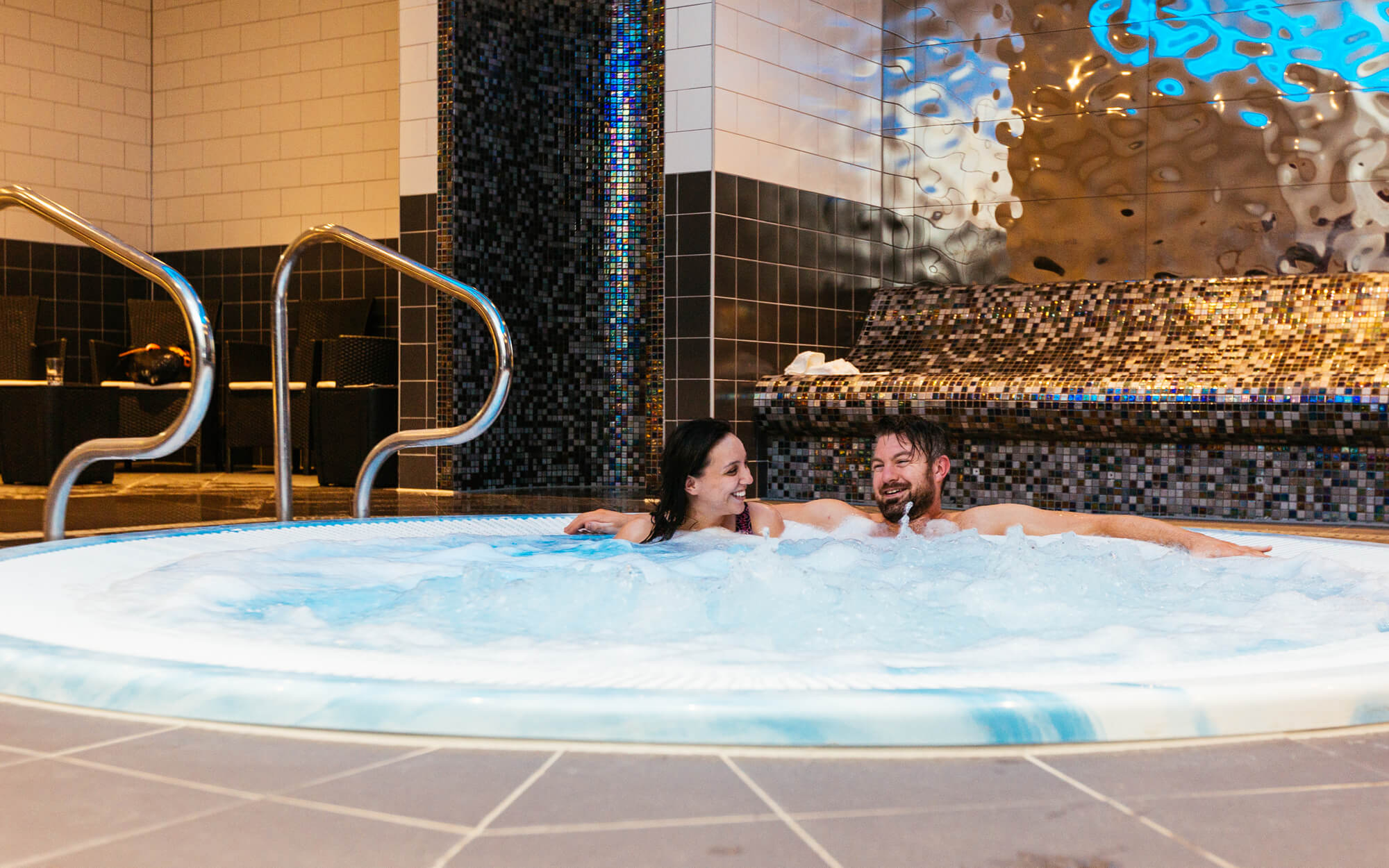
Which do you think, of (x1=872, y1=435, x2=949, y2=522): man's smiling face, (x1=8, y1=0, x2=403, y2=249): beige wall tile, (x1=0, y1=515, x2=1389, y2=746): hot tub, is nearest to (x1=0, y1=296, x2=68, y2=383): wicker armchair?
(x1=8, y1=0, x2=403, y2=249): beige wall tile

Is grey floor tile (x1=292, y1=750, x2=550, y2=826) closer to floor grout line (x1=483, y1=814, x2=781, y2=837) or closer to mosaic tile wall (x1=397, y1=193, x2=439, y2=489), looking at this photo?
floor grout line (x1=483, y1=814, x2=781, y2=837)

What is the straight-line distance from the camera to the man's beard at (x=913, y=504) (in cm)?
358

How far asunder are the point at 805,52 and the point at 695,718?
5.45 metres

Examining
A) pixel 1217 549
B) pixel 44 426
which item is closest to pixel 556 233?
pixel 44 426

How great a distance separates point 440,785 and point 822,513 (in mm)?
2740

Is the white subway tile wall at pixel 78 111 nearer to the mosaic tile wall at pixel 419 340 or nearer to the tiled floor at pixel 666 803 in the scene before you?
the mosaic tile wall at pixel 419 340

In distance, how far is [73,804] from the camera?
109cm

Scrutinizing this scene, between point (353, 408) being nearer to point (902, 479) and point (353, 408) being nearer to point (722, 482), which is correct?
point (722, 482)

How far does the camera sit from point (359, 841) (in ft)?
3.27

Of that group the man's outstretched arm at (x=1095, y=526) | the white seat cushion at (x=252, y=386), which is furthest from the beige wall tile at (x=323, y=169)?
the man's outstretched arm at (x=1095, y=526)

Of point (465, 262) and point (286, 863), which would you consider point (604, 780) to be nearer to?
point (286, 863)

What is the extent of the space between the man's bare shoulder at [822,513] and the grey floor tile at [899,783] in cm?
250

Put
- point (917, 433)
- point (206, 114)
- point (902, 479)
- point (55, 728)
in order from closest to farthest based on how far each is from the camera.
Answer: point (55, 728)
point (917, 433)
point (902, 479)
point (206, 114)

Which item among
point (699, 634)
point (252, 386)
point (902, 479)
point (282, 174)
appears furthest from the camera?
point (282, 174)
